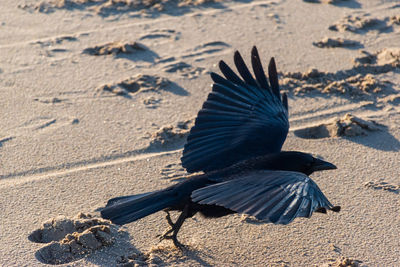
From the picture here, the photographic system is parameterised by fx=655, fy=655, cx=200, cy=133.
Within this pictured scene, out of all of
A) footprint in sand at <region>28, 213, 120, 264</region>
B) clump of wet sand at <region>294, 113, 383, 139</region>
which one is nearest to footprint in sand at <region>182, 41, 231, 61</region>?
clump of wet sand at <region>294, 113, 383, 139</region>

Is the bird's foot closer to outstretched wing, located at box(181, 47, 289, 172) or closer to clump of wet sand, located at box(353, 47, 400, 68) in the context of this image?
outstretched wing, located at box(181, 47, 289, 172)

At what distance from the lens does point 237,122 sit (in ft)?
15.0

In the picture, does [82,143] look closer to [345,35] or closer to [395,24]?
[345,35]

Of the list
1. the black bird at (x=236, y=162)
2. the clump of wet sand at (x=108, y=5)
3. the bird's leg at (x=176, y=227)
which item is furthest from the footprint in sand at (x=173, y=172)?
the clump of wet sand at (x=108, y=5)

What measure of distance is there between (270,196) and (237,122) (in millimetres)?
1146

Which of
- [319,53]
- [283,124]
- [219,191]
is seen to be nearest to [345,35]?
[319,53]

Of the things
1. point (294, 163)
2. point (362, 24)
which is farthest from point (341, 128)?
point (362, 24)

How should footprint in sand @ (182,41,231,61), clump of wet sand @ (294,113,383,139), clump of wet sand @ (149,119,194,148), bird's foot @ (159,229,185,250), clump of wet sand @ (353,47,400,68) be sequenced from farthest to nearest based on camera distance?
footprint in sand @ (182,41,231,61), clump of wet sand @ (353,47,400,68), clump of wet sand @ (294,113,383,139), clump of wet sand @ (149,119,194,148), bird's foot @ (159,229,185,250)

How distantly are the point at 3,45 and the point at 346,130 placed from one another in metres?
3.72

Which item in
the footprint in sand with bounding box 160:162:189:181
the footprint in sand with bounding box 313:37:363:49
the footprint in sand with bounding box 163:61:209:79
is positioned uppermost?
the footprint in sand with bounding box 313:37:363:49

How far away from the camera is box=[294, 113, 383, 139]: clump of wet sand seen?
5.59 meters

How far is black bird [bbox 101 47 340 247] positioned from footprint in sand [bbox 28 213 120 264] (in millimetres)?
257

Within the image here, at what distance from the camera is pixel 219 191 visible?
3697mm

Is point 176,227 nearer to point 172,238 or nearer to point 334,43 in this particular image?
point 172,238
